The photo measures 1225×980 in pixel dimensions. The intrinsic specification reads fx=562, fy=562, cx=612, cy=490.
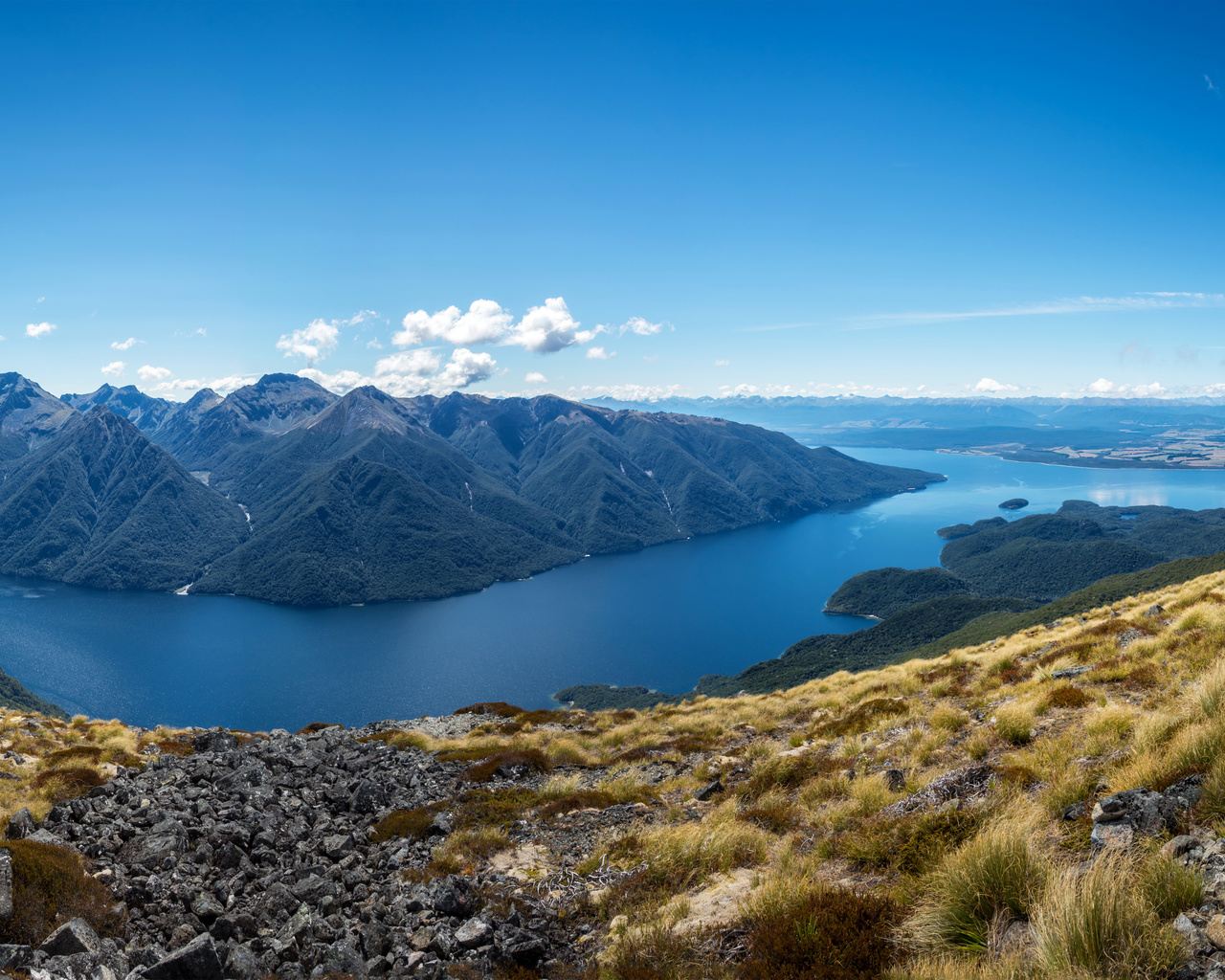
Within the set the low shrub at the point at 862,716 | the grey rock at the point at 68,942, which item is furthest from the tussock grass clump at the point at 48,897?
the low shrub at the point at 862,716

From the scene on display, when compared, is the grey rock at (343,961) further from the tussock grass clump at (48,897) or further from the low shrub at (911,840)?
the low shrub at (911,840)

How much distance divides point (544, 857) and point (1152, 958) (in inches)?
401

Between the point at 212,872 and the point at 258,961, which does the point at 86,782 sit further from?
the point at 258,961

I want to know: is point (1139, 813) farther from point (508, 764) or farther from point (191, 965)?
point (508, 764)

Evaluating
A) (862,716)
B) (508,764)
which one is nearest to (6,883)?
(508,764)

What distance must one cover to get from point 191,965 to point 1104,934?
430 inches

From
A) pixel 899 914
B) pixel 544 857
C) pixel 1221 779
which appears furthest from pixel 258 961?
pixel 1221 779

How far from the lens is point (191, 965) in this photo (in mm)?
7844

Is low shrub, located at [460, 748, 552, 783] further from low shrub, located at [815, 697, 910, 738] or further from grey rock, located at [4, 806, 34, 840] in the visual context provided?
grey rock, located at [4, 806, 34, 840]

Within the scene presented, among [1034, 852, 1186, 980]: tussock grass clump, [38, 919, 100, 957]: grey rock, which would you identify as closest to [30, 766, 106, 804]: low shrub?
[38, 919, 100, 957]: grey rock

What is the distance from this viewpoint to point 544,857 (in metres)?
11.9

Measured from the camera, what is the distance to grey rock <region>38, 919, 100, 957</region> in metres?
7.85

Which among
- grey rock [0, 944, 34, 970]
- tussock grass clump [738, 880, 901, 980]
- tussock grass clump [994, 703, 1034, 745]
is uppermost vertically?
tussock grass clump [738, 880, 901, 980]

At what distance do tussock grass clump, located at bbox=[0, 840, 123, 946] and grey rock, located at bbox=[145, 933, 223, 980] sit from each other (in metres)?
2.08
